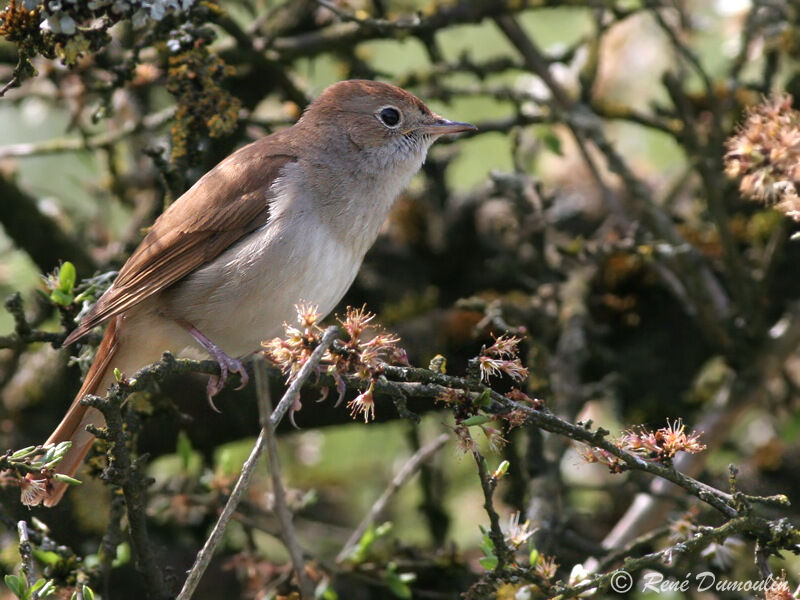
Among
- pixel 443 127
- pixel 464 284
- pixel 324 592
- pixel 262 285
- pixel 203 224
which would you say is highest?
pixel 443 127

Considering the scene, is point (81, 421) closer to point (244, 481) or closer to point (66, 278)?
point (66, 278)

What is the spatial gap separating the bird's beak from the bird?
301mm

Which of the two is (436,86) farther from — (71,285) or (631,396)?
(71,285)

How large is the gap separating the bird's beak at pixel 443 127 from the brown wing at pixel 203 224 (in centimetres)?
75

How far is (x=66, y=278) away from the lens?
322cm

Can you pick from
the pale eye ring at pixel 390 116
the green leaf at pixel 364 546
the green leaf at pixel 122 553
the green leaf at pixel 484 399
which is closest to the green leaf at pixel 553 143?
the pale eye ring at pixel 390 116

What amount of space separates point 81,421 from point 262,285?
0.81 meters

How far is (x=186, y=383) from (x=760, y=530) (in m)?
2.75

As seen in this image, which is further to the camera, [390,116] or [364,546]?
[390,116]

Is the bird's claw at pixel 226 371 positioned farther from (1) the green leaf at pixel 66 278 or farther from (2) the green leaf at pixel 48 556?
(2) the green leaf at pixel 48 556

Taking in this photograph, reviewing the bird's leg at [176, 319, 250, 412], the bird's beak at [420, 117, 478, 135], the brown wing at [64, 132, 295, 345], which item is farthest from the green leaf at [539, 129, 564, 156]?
the bird's leg at [176, 319, 250, 412]

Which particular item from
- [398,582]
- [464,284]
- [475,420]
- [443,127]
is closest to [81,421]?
[398,582]

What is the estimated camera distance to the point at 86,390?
357 centimetres

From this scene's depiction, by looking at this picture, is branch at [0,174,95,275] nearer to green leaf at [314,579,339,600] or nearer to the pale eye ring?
the pale eye ring
